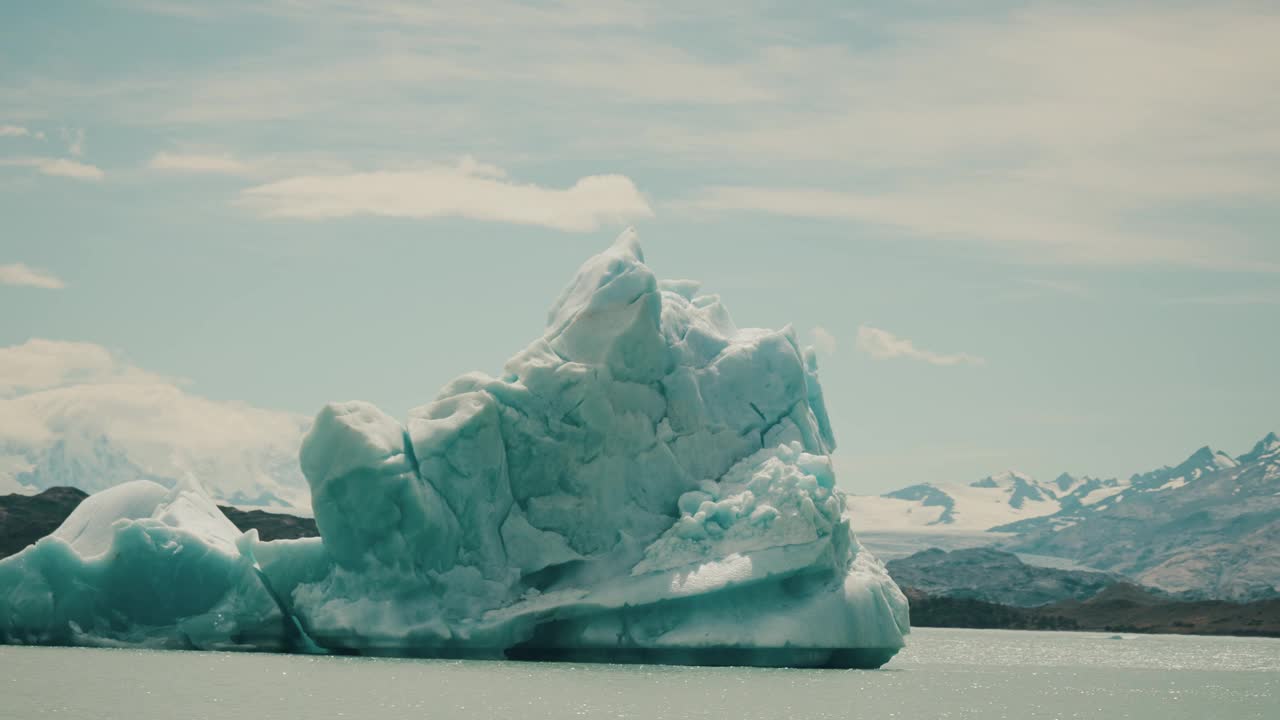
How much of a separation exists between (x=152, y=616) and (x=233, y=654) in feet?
6.63

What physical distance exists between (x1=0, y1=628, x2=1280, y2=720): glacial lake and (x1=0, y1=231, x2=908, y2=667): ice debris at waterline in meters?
0.77

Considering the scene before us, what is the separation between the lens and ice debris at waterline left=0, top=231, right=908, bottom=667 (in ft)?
101

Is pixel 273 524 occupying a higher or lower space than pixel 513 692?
lower

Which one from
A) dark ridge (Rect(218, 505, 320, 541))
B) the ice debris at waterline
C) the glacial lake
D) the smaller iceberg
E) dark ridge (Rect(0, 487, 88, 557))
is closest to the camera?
the glacial lake

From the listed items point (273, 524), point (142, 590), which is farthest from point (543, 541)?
point (273, 524)

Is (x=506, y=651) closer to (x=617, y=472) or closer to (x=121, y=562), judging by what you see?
(x=617, y=472)

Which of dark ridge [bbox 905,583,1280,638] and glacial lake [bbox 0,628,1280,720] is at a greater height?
glacial lake [bbox 0,628,1280,720]

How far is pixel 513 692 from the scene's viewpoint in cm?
2642

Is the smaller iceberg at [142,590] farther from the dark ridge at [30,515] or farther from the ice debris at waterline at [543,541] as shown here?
the dark ridge at [30,515]

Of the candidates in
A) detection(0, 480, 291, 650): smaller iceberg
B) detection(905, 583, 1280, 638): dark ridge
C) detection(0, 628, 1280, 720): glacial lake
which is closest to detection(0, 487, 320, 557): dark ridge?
detection(0, 480, 291, 650): smaller iceberg

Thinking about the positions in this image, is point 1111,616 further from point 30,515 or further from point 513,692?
point 513,692

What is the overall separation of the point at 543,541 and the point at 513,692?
5.79 meters

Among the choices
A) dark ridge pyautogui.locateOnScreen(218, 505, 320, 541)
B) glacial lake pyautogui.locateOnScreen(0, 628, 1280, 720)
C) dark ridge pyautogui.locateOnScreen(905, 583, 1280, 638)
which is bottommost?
dark ridge pyautogui.locateOnScreen(905, 583, 1280, 638)

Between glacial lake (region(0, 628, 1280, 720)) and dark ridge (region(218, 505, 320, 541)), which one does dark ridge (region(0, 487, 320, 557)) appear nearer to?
dark ridge (region(218, 505, 320, 541))
